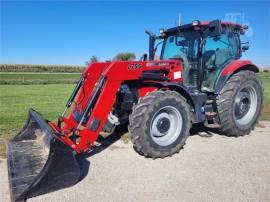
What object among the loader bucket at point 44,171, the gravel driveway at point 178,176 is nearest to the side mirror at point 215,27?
the gravel driveway at point 178,176

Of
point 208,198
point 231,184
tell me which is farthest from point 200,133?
point 208,198

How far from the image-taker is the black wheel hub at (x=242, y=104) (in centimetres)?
714

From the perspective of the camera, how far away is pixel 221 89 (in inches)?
268

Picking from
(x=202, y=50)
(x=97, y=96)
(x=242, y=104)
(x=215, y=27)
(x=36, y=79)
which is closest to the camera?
(x=97, y=96)

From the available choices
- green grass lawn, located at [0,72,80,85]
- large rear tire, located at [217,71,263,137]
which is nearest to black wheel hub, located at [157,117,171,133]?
large rear tire, located at [217,71,263,137]

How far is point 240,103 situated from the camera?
7.19 m

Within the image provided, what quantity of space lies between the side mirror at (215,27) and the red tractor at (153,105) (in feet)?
0.08

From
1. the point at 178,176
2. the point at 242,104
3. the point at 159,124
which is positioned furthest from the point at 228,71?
the point at 178,176

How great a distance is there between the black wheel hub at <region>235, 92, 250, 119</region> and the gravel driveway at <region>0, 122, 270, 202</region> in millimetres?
970

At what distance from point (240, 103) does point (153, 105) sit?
2818 mm

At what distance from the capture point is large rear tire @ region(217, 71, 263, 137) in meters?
6.66

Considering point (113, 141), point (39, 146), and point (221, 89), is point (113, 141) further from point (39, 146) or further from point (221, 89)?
point (221, 89)

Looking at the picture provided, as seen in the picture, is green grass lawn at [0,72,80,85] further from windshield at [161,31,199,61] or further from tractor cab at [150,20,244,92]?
tractor cab at [150,20,244,92]

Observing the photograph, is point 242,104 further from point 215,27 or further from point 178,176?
point 178,176
